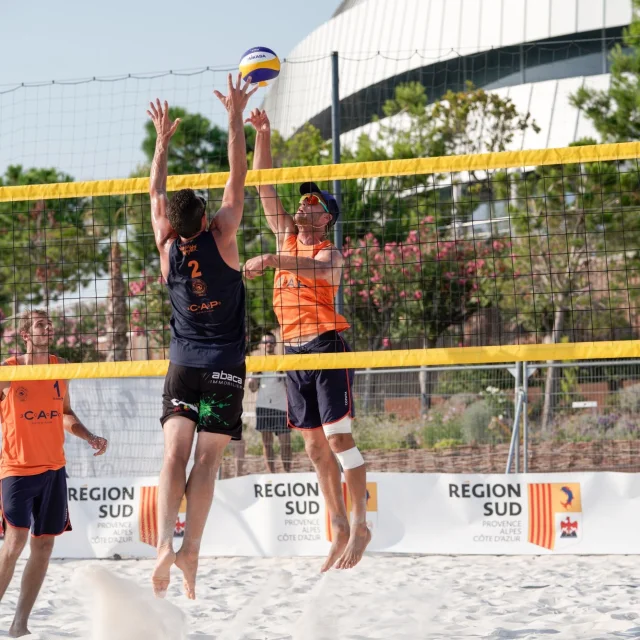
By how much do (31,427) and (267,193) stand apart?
6.78 feet

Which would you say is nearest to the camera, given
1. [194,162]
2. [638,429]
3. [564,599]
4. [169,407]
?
[169,407]

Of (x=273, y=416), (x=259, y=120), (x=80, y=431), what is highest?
(x=259, y=120)

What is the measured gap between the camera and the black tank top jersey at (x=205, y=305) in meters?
4.30

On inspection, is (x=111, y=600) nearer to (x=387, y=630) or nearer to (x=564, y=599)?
(x=387, y=630)

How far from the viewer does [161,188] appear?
453 centimetres

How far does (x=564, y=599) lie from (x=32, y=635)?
3606 mm

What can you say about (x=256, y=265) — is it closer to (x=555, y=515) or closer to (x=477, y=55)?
(x=555, y=515)

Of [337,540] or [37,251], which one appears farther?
[37,251]

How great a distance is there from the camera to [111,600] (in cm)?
421

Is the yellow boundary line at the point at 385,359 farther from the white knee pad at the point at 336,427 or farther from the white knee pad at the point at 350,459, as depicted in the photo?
the white knee pad at the point at 350,459

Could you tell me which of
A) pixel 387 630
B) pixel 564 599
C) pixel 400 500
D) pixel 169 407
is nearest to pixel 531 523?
pixel 400 500

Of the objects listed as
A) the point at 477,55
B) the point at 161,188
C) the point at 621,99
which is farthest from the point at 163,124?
the point at 477,55

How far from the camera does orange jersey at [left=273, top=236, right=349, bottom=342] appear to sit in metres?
5.24

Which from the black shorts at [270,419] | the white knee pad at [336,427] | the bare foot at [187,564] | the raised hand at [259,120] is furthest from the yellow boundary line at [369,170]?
the black shorts at [270,419]
